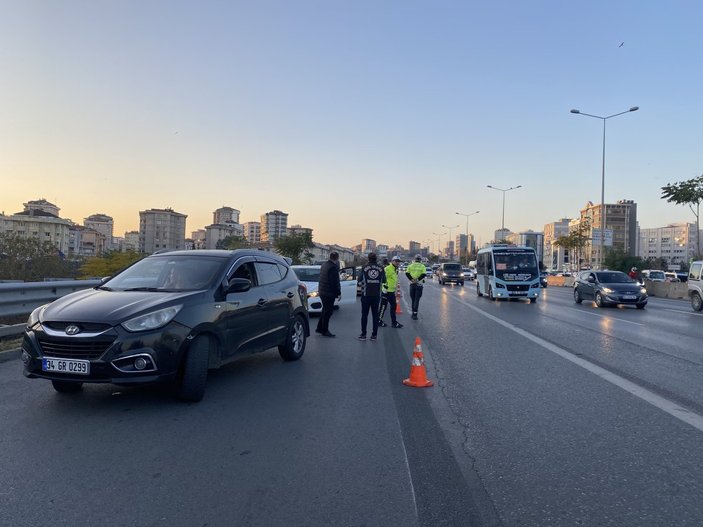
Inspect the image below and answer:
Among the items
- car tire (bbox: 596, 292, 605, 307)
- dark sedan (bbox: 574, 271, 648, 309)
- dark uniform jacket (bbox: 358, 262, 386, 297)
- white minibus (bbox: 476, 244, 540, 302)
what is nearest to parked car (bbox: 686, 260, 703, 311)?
dark sedan (bbox: 574, 271, 648, 309)

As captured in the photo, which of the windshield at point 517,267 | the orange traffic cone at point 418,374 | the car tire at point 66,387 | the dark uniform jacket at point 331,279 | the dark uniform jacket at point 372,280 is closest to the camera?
the car tire at point 66,387

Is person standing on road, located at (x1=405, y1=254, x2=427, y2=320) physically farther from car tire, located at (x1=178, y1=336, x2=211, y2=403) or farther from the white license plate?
the white license plate

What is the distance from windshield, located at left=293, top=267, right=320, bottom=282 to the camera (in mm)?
17766

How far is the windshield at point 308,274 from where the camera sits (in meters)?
17.8

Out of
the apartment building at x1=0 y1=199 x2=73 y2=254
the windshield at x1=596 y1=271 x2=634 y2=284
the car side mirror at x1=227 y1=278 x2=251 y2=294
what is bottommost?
the windshield at x1=596 y1=271 x2=634 y2=284

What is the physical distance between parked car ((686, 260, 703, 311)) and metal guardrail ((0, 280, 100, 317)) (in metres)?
21.4

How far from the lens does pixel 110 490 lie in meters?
3.68

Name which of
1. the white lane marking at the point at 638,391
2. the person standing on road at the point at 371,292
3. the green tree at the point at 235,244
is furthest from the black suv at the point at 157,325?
the green tree at the point at 235,244

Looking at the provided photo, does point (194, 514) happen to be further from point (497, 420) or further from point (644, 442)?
point (644, 442)

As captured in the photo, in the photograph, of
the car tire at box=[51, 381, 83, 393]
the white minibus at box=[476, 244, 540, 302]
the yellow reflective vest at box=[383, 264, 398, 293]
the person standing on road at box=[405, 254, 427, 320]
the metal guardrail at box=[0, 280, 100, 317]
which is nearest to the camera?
the car tire at box=[51, 381, 83, 393]

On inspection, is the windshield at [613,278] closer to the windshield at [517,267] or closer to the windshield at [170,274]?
the windshield at [517,267]

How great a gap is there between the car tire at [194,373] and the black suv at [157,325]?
1 cm

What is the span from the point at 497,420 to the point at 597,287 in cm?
1877

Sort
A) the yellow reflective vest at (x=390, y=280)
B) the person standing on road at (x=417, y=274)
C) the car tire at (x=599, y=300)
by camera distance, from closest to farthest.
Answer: the yellow reflective vest at (x=390, y=280) → the person standing on road at (x=417, y=274) → the car tire at (x=599, y=300)
